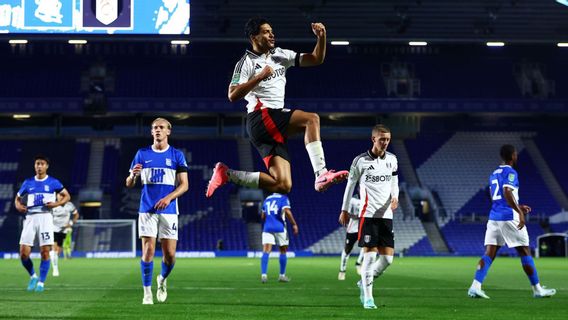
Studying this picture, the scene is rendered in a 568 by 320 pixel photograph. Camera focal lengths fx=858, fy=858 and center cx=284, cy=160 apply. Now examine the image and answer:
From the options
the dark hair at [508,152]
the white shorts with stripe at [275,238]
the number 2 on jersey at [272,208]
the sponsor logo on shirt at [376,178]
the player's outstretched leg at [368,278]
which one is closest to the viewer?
the player's outstretched leg at [368,278]

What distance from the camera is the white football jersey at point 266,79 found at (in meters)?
9.11

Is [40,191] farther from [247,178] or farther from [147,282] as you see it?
[247,178]

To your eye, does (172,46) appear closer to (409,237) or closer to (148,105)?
(148,105)

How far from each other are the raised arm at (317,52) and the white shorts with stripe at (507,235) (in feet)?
19.9

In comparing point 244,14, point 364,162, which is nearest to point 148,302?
point 364,162

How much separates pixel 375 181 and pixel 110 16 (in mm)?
25858

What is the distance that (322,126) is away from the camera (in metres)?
53.9

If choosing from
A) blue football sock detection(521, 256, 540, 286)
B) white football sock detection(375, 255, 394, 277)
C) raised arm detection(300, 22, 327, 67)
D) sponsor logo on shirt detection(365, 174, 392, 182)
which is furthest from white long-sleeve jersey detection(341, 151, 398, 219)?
raised arm detection(300, 22, 327, 67)

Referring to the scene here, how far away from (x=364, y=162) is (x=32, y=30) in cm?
2774

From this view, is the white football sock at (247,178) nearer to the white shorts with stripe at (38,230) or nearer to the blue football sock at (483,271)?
the blue football sock at (483,271)

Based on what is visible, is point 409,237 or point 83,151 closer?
point 409,237

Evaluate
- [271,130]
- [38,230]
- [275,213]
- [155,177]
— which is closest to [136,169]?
[155,177]

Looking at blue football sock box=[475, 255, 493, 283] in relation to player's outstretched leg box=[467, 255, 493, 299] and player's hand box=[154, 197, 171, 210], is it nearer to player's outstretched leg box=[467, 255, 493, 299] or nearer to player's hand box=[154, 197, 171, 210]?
player's outstretched leg box=[467, 255, 493, 299]

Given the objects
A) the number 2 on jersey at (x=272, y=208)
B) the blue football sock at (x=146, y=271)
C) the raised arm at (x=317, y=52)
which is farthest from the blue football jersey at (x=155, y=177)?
the number 2 on jersey at (x=272, y=208)
